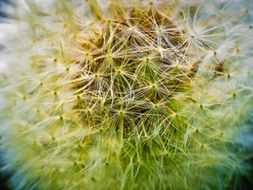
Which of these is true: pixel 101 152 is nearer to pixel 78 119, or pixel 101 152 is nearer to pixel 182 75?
pixel 78 119

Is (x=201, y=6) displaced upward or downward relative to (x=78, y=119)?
upward

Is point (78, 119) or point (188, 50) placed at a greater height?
point (188, 50)

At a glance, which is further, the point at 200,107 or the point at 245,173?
the point at 245,173

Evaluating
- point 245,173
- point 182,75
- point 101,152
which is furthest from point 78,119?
point 245,173

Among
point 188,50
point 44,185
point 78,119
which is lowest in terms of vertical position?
point 44,185

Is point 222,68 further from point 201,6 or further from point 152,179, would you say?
point 152,179

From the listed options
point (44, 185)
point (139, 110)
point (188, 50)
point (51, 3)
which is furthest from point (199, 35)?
point (44, 185)
